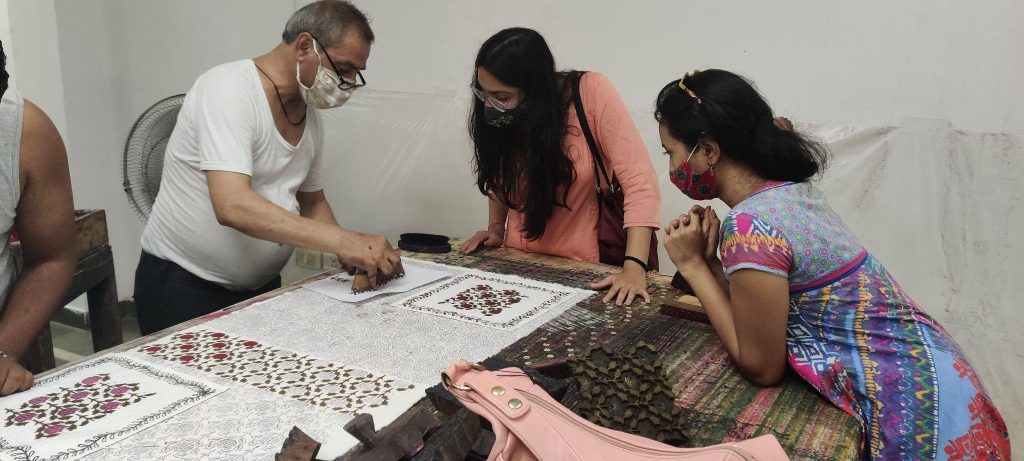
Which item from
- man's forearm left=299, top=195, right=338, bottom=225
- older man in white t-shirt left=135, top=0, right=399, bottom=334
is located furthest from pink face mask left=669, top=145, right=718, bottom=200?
man's forearm left=299, top=195, right=338, bottom=225

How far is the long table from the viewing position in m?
1.37

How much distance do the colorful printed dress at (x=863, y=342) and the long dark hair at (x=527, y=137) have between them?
0.96 meters

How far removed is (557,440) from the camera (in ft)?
3.59

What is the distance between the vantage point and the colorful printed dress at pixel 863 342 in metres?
1.49

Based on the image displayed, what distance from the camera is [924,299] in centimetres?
306

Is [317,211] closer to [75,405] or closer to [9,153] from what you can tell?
[9,153]

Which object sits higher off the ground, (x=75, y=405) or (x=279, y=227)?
(x=279, y=227)

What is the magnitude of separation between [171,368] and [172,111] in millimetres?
1915

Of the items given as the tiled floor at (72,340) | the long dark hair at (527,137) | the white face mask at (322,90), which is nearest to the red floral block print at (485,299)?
the long dark hair at (527,137)

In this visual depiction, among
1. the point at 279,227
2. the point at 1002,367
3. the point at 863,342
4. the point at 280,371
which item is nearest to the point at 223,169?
the point at 279,227

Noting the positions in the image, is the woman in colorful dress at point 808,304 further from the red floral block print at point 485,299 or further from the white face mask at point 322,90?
the white face mask at point 322,90

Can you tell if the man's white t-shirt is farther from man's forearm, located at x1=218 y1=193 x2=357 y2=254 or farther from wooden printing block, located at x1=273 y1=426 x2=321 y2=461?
wooden printing block, located at x1=273 y1=426 x2=321 y2=461

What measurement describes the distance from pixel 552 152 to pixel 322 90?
83cm

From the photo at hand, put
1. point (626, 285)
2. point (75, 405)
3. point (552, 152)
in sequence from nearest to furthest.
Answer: point (75, 405), point (626, 285), point (552, 152)
